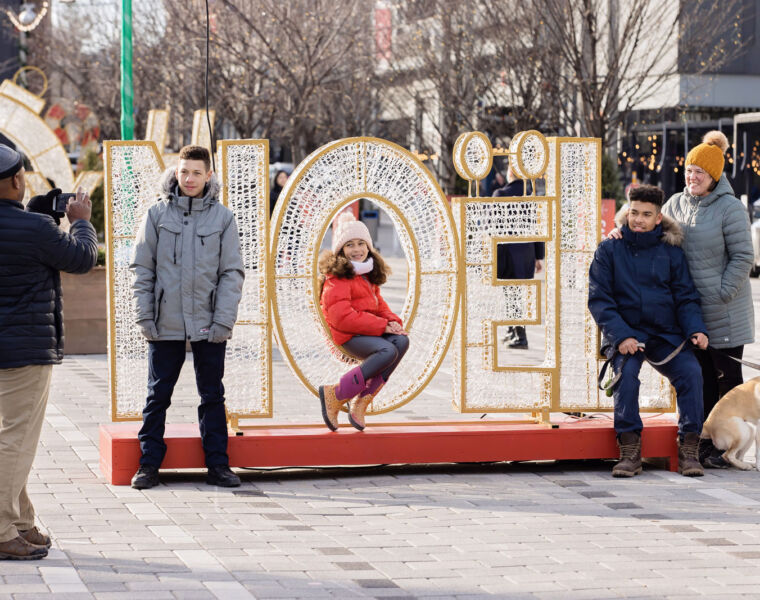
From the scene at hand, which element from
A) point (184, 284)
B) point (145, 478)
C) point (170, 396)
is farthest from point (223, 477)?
point (184, 284)

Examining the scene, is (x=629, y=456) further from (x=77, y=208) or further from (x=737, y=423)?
(x=77, y=208)

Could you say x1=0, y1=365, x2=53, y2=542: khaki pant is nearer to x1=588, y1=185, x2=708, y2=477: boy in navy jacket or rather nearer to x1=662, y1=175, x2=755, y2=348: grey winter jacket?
x1=588, y1=185, x2=708, y2=477: boy in navy jacket

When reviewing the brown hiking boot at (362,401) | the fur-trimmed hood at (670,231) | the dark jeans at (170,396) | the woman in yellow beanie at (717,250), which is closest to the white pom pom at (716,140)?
the woman in yellow beanie at (717,250)

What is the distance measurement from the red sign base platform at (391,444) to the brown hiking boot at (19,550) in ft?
5.16

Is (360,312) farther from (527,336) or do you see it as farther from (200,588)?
(527,336)

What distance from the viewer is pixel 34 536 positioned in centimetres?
568

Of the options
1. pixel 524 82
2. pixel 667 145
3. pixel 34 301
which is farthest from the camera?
pixel 667 145

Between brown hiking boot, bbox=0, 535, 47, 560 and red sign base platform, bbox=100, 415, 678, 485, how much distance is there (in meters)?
1.57

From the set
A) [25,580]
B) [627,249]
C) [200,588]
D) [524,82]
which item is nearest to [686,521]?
[627,249]

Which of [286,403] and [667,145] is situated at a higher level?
[667,145]

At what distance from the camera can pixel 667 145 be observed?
29.5 metres

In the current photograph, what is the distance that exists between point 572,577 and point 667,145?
25.1 metres

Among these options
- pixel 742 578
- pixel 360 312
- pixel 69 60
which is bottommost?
pixel 742 578

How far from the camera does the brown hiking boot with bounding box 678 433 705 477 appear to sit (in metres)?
7.55
